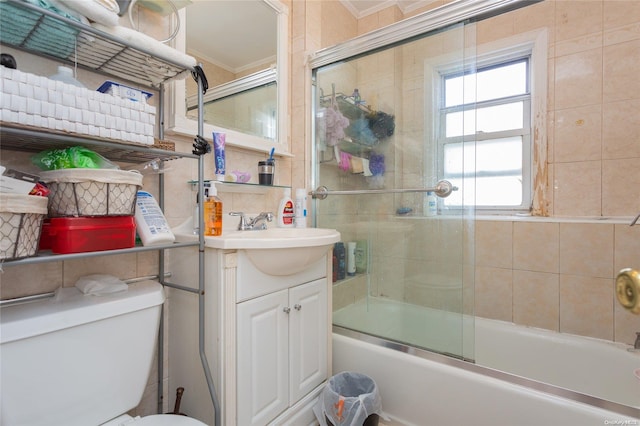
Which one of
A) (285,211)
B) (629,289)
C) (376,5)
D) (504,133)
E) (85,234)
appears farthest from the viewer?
(376,5)

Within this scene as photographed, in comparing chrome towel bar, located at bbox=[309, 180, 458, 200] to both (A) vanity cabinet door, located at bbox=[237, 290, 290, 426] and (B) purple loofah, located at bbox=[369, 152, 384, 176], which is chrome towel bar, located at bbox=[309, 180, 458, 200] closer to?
(B) purple loofah, located at bbox=[369, 152, 384, 176]

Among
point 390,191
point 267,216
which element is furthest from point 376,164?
point 267,216

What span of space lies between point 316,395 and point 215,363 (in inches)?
22.3

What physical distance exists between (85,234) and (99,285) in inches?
8.6

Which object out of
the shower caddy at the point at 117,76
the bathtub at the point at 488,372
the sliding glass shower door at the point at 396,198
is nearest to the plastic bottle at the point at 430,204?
the sliding glass shower door at the point at 396,198

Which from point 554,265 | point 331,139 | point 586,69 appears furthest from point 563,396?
point 586,69

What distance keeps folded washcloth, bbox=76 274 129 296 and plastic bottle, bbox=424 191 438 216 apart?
129cm

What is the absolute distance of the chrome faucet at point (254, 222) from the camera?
1.36 metres

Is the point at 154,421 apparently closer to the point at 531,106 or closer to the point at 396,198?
the point at 396,198

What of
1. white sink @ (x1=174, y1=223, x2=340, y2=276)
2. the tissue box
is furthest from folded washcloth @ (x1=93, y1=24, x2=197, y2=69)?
white sink @ (x1=174, y1=223, x2=340, y2=276)

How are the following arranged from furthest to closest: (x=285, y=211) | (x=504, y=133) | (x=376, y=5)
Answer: (x=376, y=5) → (x=504, y=133) → (x=285, y=211)

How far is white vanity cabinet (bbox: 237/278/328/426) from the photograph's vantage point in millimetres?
1028

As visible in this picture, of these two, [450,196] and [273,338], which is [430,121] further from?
[273,338]

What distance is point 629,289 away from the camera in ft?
1.82
